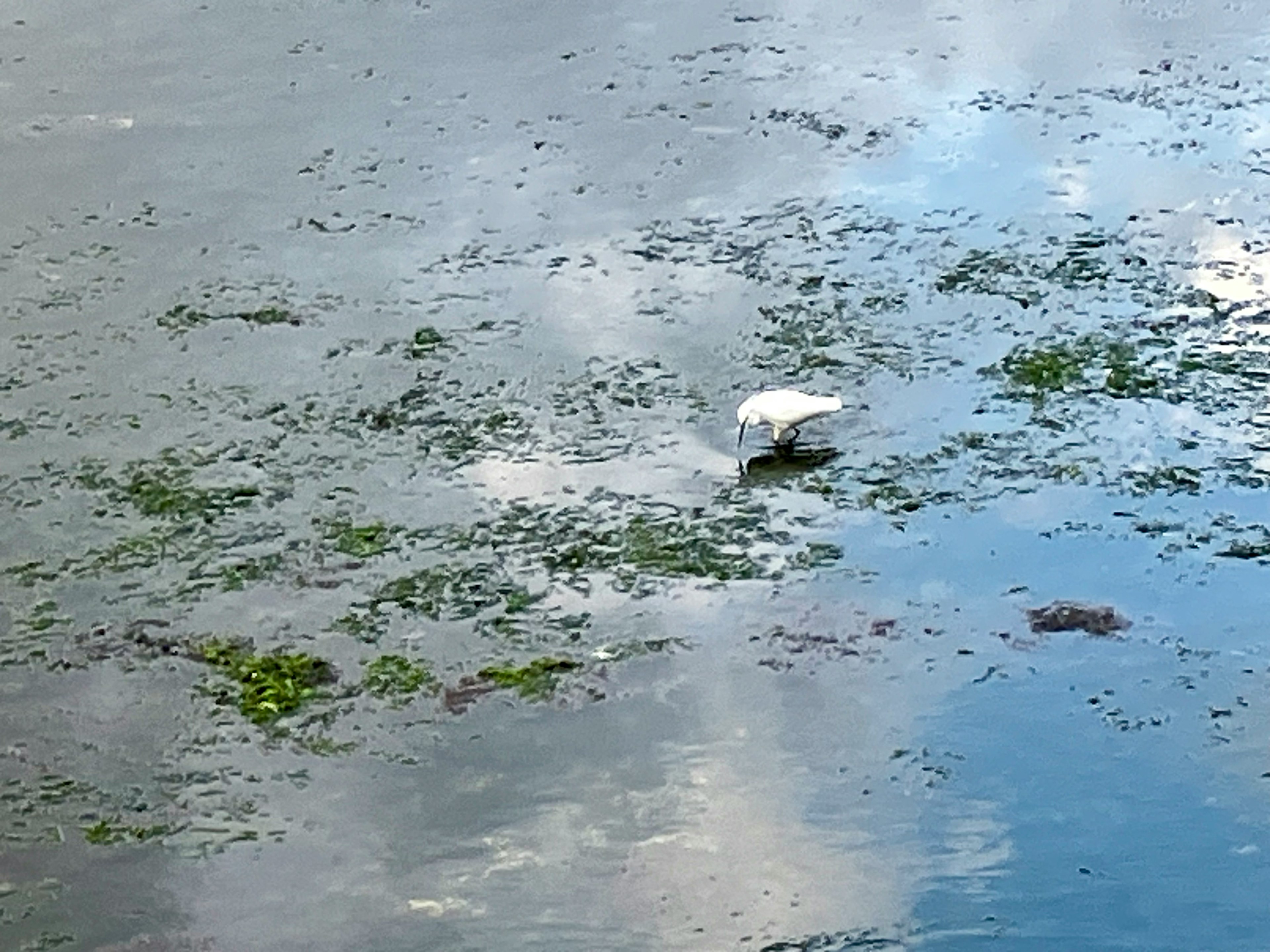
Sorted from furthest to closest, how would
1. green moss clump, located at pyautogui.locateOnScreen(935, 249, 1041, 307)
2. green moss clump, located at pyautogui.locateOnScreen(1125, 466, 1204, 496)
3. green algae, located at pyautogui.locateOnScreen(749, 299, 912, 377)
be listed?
green moss clump, located at pyautogui.locateOnScreen(935, 249, 1041, 307) < green algae, located at pyautogui.locateOnScreen(749, 299, 912, 377) < green moss clump, located at pyautogui.locateOnScreen(1125, 466, 1204, 496)

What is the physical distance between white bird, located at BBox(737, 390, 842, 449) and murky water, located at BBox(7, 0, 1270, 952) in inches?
4.6

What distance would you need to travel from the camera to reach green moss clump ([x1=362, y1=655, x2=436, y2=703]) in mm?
4242

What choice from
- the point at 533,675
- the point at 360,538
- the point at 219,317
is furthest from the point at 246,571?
the point at 219,317

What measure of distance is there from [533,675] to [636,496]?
736 mm

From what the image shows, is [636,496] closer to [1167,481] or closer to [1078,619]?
[1078,619]

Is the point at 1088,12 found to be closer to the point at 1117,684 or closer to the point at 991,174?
the point at 991,174

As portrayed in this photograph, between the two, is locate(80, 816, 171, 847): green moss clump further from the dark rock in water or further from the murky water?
the dark rock in water

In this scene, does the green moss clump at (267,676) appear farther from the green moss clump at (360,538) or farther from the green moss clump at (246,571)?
the green moss clump at (360,538)

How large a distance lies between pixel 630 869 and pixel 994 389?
2069 mm

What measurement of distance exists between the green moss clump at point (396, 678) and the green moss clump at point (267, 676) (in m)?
0.09

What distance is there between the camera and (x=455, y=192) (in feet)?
21.3

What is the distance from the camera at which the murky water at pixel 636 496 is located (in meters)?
3.77

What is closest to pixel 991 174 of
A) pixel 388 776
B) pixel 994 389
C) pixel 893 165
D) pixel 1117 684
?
pixel 893 165

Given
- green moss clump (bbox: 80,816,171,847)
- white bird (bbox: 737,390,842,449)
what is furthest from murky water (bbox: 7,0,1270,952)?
white bird (bbox: 737,390,842,449)
